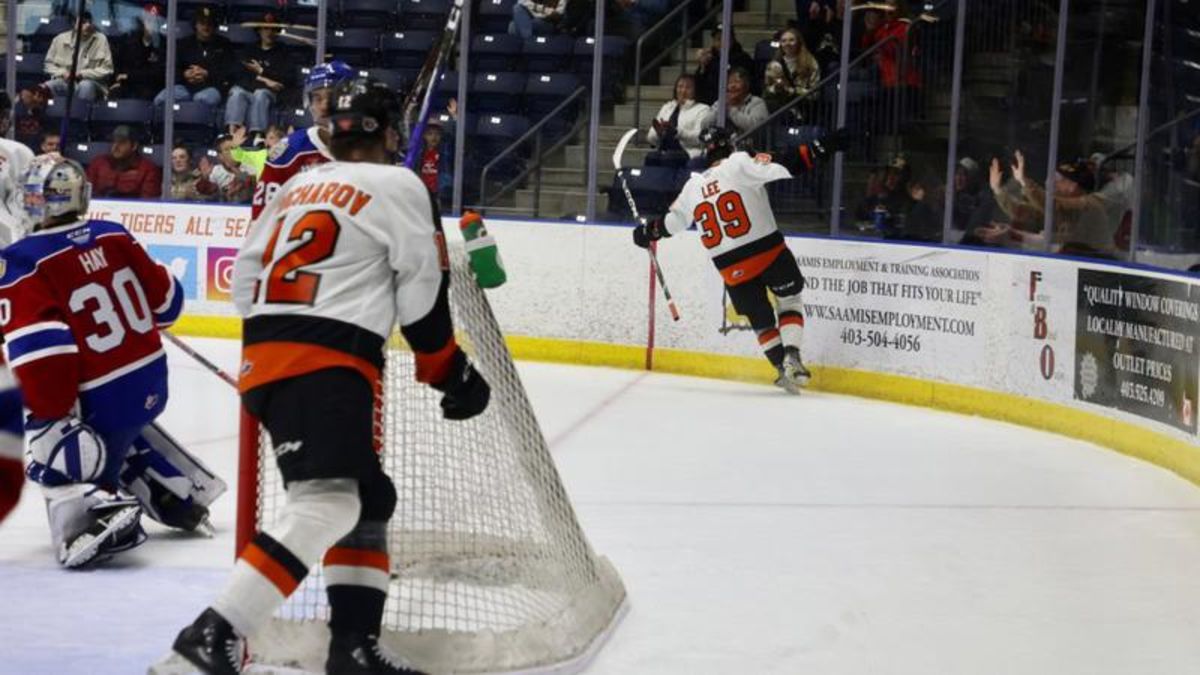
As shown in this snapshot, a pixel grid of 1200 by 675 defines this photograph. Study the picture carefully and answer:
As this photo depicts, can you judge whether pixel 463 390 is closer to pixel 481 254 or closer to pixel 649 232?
pixel 481 254

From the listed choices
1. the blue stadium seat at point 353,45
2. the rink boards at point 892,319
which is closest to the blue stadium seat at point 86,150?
the rink boards at point 892,319

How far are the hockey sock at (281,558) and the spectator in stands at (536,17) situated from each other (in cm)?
692

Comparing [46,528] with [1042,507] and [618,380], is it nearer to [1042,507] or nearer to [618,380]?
[1042,507]

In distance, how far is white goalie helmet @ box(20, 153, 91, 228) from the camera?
4.29m

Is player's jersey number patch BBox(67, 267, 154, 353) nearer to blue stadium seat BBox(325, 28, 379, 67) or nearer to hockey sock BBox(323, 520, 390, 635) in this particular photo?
hockey sock BBox(323, 520, 390, 635)

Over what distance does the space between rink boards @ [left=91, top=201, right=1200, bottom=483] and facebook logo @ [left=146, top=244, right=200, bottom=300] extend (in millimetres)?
10

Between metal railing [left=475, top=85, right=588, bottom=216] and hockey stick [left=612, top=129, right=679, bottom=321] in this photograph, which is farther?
metal railing [left=475, top=85, right=588, bottom=216]

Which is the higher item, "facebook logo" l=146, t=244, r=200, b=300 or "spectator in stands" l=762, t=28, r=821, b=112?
"spectator in stands" l=762, t=28, r=821, b=112


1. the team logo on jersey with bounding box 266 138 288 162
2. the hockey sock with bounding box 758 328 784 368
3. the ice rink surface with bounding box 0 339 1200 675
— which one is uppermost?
the team logo on jersey with bounding box 266 138 288 162

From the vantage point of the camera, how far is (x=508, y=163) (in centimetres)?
959

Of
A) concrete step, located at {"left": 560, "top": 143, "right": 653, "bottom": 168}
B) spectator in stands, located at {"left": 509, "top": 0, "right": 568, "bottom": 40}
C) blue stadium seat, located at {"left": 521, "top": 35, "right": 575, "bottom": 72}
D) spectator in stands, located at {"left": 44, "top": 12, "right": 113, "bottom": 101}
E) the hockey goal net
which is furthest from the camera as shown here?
spectator in stands, located at {"left": 44, "top": 12, "right": 113, "bottom": 101}

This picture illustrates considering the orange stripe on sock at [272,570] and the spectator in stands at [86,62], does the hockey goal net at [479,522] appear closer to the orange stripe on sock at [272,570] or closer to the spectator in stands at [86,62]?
the orange stripe on sock at [272,570]

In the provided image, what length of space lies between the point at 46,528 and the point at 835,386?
13.9 feet

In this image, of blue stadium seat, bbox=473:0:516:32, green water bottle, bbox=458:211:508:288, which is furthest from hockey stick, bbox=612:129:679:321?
green water bottle, bbox=458:211:508:288
